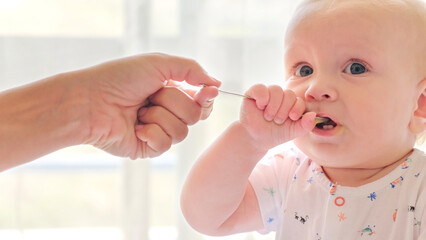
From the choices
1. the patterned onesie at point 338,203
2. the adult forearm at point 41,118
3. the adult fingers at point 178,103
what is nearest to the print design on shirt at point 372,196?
the patterned onesie at point 338,203

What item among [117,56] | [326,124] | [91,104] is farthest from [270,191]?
[117,56]

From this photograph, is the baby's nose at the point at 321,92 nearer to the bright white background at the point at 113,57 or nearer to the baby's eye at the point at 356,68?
the baby's eye at the point at 356,68

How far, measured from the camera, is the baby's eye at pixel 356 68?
1035 millimetres

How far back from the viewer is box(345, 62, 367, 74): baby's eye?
104 cm

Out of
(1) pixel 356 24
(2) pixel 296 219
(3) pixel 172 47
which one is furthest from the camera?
(3) pixel 172 47

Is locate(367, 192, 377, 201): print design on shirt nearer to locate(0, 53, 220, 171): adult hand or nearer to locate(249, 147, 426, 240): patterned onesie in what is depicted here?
locate(249, 147, 426, 240): patterned onesie

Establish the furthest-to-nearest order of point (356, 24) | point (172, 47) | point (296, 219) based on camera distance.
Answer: point (172, 47)
point (296, 219)
point (356, 24)

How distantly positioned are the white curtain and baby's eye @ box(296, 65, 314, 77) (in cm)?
64

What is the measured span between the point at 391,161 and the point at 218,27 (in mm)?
815

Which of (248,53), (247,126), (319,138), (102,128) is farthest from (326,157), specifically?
(248,53)

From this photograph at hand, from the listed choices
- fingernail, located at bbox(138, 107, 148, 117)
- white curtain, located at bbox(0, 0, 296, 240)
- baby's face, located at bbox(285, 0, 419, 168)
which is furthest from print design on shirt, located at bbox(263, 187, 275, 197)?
white curtain, located at bbox(0, 0, 296, 240)

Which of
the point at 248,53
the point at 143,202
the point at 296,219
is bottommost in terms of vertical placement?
the point at 143,202

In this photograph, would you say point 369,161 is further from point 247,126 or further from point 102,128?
point 102,128

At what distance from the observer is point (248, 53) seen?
5.77 feet
